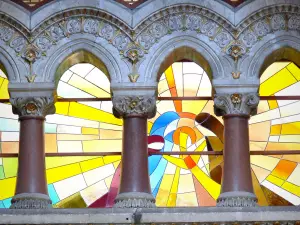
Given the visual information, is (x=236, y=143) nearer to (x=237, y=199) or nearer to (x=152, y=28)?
(x=237, y=199)

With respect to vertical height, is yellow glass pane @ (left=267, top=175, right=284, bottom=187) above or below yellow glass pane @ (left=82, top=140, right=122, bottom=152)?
below

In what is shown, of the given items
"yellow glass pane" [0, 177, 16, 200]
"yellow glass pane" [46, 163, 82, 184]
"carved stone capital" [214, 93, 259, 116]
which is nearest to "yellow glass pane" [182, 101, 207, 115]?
"carved stone capital" [214, 93, 259, 116]

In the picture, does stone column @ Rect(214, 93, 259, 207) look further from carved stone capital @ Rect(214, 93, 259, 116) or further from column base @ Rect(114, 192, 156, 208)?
column base @ Rect(114, 192, 156, 208)

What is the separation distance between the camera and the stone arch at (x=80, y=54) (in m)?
24.0

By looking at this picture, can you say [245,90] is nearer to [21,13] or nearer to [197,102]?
[197,102]

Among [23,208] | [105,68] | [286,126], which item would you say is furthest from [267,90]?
[23,208]

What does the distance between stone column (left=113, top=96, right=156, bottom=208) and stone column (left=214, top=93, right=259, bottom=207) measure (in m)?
0.93

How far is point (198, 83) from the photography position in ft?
81.5

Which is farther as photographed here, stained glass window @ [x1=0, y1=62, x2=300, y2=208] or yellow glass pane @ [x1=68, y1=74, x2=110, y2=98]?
yellow glass pane @ [x1=68, y1=74, x2=110, y2=98]

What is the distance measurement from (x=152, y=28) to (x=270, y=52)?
62.1 inches

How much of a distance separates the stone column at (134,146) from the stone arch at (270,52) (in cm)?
140

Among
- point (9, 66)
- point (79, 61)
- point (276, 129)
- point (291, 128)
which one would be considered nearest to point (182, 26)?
point (79, 61)

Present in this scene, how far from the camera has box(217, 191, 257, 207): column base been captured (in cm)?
2341

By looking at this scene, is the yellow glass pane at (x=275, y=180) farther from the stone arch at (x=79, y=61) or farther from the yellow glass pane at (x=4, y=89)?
the yellow glass pane at (x=4, y=89)
